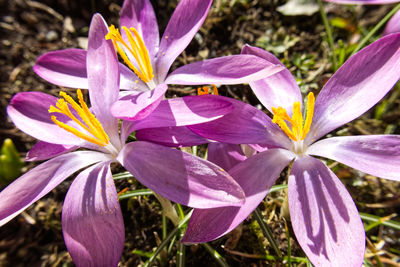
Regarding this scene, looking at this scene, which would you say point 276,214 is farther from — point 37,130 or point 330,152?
point 37,130

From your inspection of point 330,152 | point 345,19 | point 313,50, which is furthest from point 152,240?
point 345,19

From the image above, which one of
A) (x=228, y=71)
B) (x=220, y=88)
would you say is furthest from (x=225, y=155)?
(x=220, y=88)

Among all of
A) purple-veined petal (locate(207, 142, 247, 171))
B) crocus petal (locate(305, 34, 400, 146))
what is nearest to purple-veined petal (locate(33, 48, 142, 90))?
purple-veined petal (locate(207, 142, 247, 171))

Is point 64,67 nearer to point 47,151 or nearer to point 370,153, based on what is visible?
point 47,151

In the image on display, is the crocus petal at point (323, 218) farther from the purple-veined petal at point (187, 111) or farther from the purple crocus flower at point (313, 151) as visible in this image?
the purple-veined petal at point (187, 111)

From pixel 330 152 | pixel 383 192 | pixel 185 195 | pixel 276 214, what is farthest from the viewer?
pixel 383 192

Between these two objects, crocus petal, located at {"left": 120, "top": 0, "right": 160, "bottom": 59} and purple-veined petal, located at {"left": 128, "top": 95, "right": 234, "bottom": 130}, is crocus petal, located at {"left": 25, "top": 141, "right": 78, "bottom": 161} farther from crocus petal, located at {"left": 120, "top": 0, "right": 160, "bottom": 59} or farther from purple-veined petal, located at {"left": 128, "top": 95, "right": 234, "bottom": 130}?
crocus petal, located at {"left": 120, "top": 0, "right": 160, "bottom": 59}
